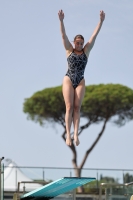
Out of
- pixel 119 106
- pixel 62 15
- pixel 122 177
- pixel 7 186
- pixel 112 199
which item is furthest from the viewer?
pixel 119 106

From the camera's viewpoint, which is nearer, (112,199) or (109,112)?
(112,199)

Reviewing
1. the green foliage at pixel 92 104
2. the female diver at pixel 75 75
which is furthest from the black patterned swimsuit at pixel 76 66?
the green foliage at pixel 92 104

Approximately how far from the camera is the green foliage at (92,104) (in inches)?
1977

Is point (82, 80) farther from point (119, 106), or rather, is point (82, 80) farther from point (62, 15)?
point (119, 106)

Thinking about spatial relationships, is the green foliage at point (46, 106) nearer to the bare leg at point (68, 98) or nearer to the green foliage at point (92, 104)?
the green foliage at point (92, 104)

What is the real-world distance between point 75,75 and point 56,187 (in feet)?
6.48

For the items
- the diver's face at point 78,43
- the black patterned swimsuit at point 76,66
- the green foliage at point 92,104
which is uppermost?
the green foliage at point 92,104

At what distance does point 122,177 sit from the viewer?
91.0 feet

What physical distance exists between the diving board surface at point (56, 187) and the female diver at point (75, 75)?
2.60ft

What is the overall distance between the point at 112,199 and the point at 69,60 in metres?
4.61

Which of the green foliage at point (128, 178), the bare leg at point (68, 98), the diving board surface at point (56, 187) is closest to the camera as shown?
the diving board surface at point (56, 187)

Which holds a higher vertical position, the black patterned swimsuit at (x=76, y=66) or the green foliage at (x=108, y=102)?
the green foliage at (x=108, y=102)

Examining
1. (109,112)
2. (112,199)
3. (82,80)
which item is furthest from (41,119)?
(82,80)

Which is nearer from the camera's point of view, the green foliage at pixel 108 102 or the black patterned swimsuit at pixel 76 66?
the black patterned swimsuit at pixel 76 66
